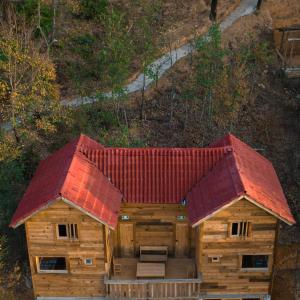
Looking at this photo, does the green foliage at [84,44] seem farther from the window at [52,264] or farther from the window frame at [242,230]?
the window frame at [242,230]

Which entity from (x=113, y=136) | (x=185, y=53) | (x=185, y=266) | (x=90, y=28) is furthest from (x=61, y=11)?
(x=185, y=266)

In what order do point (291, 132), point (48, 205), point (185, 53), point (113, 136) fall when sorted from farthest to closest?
1. point (185, 53)
2. point (291, 132)
3. point (113, 136)
4. point (48, 205)

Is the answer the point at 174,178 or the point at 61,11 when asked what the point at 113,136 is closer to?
the point at 174,178

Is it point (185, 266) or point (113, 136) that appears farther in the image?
point (113, 136)

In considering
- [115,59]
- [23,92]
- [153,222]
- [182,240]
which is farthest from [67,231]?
[115,59]

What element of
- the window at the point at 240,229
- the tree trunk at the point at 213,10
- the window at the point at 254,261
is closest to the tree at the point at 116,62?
the tree trunk at the point at 213,10

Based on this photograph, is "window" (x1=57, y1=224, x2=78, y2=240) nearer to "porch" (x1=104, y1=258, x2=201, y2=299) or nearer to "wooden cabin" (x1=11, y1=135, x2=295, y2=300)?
"wooden cabin" (x1=11, y1=135, x2=295, y2=300)

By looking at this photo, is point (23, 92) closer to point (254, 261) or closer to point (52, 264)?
point (52, 264)
